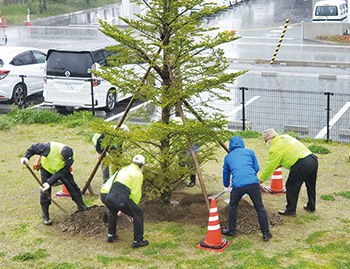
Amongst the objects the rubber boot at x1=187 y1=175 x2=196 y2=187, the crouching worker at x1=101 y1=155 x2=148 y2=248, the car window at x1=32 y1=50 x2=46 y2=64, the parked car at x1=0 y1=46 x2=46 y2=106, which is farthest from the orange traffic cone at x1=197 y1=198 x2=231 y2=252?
the car window at x1=32 y1=50 x2=46 y2=64

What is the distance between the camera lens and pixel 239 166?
8.01 m

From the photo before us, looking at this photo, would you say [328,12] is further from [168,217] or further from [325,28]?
[168,217]

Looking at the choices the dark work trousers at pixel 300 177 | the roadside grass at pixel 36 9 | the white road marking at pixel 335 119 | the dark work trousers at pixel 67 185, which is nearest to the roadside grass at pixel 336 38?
the white road marking at pixel 335 119

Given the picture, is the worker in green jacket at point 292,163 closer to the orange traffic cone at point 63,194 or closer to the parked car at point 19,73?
the orange traffic cone at point 63,194

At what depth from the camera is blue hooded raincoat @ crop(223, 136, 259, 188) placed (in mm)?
7867

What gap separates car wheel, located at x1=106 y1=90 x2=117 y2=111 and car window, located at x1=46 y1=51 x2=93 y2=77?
0.96 m

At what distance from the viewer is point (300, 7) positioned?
4478 cm

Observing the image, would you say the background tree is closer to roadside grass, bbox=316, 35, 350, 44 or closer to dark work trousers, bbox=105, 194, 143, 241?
dark work trousers, bbox=105, 194, 143, 241

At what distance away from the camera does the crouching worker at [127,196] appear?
7.50 meters

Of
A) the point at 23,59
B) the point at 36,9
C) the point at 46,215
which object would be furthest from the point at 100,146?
the point at 36,9

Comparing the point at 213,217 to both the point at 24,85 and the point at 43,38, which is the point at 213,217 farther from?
the point at 43,38

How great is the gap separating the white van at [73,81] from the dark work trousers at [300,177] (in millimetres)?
7988

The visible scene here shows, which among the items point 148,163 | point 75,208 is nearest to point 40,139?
point 75,208

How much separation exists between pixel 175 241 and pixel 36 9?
124 feet
